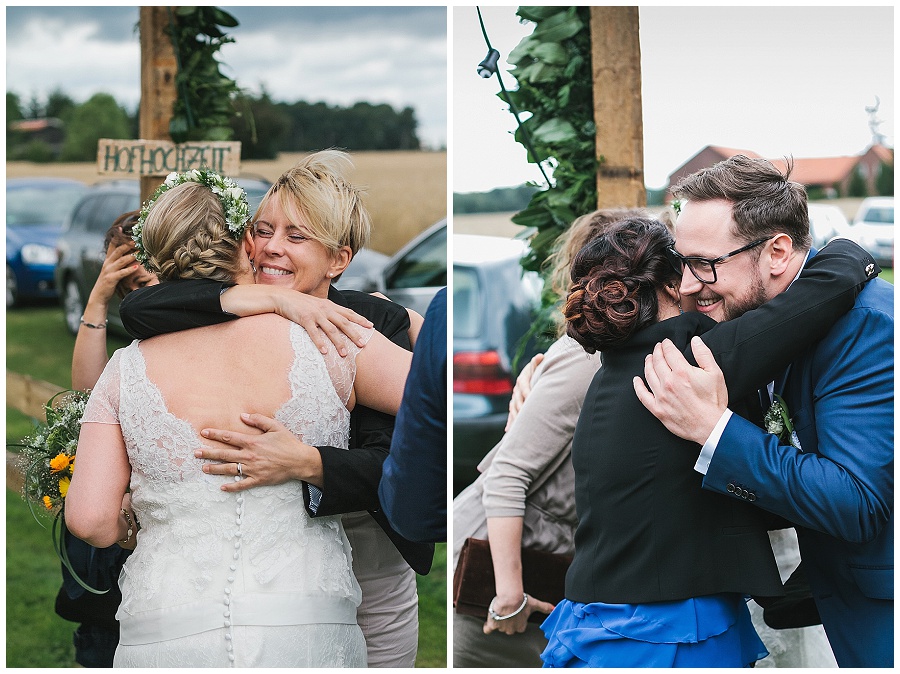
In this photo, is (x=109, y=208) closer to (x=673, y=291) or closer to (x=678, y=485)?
(x=673, y=291)

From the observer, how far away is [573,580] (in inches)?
77.1

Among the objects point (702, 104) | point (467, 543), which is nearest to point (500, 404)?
point (702, 104)

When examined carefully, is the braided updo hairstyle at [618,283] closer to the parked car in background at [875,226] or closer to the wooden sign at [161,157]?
the wooden sign at [161,157]

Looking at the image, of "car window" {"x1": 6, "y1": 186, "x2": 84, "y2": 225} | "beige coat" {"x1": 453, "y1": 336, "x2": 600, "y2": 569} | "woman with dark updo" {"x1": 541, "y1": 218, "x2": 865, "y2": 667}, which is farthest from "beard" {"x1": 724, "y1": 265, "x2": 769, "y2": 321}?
"car window" {"x1": 6, "y1": 186, "x2": 84, "y2": 225}

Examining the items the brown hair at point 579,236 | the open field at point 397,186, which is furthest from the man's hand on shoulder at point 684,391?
the open field at point 397,186

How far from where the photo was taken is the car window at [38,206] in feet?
26.1

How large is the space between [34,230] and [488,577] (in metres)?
6.66

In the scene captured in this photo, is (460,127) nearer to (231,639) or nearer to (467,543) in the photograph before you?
(467,543)

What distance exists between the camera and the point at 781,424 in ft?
6.53

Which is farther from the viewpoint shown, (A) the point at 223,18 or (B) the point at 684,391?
(A) the point at 223,18

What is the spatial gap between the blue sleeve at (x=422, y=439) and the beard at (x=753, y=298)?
2.21 feet

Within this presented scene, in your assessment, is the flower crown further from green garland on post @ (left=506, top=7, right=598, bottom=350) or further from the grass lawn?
the grass lawn

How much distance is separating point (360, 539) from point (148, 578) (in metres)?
0.63

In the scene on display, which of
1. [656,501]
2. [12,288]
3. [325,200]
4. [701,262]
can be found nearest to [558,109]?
[325,200]
